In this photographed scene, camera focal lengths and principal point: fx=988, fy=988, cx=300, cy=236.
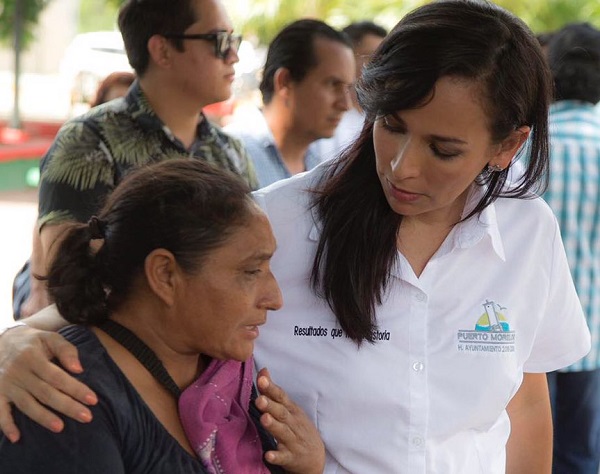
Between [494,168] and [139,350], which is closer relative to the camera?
[139,350]

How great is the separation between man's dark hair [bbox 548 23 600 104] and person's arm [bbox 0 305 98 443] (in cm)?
308

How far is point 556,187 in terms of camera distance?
4082mm

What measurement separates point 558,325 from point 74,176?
1514 millimetres

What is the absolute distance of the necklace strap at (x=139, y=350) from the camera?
1.67 metres

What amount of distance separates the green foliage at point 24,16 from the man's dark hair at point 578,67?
10.00 metres

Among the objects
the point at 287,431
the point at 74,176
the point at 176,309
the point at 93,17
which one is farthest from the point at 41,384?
the point at 93,17

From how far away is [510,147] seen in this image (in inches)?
77.8

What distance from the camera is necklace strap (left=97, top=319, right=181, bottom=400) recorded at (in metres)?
1.67

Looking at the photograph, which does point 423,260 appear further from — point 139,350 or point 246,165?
point 246,165

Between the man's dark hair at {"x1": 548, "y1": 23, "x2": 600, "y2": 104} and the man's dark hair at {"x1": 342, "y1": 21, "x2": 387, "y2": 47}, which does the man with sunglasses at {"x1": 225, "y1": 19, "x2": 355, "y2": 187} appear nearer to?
the man's dark hair at {"x1": 548, "y1": 23, "x2": 600, "y2": 104}

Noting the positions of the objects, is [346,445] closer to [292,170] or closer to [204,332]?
[204,332]

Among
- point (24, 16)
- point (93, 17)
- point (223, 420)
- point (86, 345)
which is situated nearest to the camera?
point (86, 345)

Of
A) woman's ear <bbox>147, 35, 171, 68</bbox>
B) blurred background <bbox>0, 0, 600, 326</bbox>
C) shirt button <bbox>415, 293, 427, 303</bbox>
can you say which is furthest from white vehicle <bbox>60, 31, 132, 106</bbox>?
shirt button <bbox>415, 293, 427, 303</bbox>

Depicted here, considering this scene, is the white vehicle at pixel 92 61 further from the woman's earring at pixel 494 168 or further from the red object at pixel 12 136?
the woman's earring at pixel 494 168
